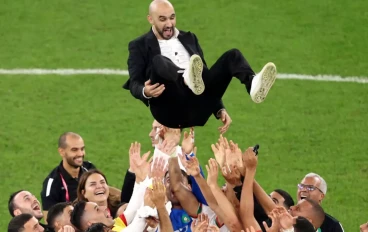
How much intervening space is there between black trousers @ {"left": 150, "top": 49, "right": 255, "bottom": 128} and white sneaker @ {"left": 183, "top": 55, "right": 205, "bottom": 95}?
131 millimetres

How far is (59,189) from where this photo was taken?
1130cm

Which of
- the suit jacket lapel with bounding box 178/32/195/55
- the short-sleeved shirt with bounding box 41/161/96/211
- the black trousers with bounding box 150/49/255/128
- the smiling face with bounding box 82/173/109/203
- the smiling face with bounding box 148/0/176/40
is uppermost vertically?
the smiling face with bounding box 148/0/176/40

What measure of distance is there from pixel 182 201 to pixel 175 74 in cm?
116

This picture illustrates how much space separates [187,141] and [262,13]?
688 cm

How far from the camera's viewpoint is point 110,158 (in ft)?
45.7

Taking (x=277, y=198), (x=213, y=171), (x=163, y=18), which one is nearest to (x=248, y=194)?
(x=213, y=171)

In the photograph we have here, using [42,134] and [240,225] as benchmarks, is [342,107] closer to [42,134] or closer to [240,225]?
[42,134]

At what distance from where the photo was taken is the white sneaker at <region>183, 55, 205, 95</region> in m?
9.41

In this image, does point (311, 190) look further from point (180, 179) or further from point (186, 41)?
point (186, 41)

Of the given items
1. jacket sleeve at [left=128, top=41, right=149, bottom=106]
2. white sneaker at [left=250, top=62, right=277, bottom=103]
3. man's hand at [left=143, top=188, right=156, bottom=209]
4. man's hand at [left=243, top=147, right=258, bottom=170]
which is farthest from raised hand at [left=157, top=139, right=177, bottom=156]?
white sneaker at [left=250, top=62, right=277, bottom=103]

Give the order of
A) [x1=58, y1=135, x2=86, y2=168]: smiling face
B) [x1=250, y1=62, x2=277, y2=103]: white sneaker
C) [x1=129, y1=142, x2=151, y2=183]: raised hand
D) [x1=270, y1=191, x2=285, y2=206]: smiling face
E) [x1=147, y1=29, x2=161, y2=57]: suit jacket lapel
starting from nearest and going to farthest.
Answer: [x1=250, y1=62, x2=277, y2=103]: white sneaker, [x1=129, y1=142, x2=151, y2=183]: raised hand, [x1=147, y1=29, x2=161, y2=57]: suit jacket lapel, [x1=270, y1=191, x2=285, y2=206]: smiling face, [x1=58, y1=135, x2=86, y2=168]: smiling face

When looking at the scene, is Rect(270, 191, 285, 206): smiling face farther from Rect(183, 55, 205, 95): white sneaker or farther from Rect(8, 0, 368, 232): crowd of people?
Rect(183, 55, 205, 95): white sneaker

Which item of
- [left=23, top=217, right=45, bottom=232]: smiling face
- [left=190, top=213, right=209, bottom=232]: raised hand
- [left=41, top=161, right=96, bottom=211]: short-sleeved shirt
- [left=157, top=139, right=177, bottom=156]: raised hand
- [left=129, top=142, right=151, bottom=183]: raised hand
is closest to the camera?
[left=190, top=213, right=209, bottom=232]: raised hand

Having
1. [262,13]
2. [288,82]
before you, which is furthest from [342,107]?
[262,13]
